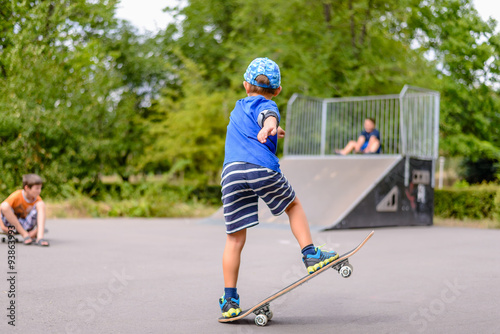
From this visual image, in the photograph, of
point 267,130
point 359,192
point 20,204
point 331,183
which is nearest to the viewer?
point 267,130

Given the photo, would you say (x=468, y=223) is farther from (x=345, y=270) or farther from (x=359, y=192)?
(x=345, y=270)

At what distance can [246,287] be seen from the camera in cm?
460

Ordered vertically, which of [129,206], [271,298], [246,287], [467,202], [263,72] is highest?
[263,72]

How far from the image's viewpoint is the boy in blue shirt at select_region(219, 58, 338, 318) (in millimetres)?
3482

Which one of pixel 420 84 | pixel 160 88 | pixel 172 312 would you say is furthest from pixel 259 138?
pixel 160 88

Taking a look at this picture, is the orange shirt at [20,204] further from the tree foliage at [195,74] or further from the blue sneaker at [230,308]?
the tree foliage at [195,74]

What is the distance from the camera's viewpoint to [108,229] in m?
9.66

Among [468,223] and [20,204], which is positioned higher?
[20,204]

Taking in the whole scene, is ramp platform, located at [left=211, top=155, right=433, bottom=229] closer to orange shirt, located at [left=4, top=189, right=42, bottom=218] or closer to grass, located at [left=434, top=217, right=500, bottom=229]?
grass, located at [left=434, top=217, right=500, bottom=229]

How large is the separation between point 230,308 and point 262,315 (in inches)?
8.0

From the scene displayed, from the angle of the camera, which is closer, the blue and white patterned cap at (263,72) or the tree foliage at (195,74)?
the blue and white patterned cap at (263,72)

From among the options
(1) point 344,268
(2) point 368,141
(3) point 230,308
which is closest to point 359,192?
(2) point 368,141

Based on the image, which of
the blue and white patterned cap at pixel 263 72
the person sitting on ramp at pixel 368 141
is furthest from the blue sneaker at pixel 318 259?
the person sitting on ramp at pixel 368 141

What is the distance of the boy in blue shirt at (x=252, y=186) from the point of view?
3482 mm
